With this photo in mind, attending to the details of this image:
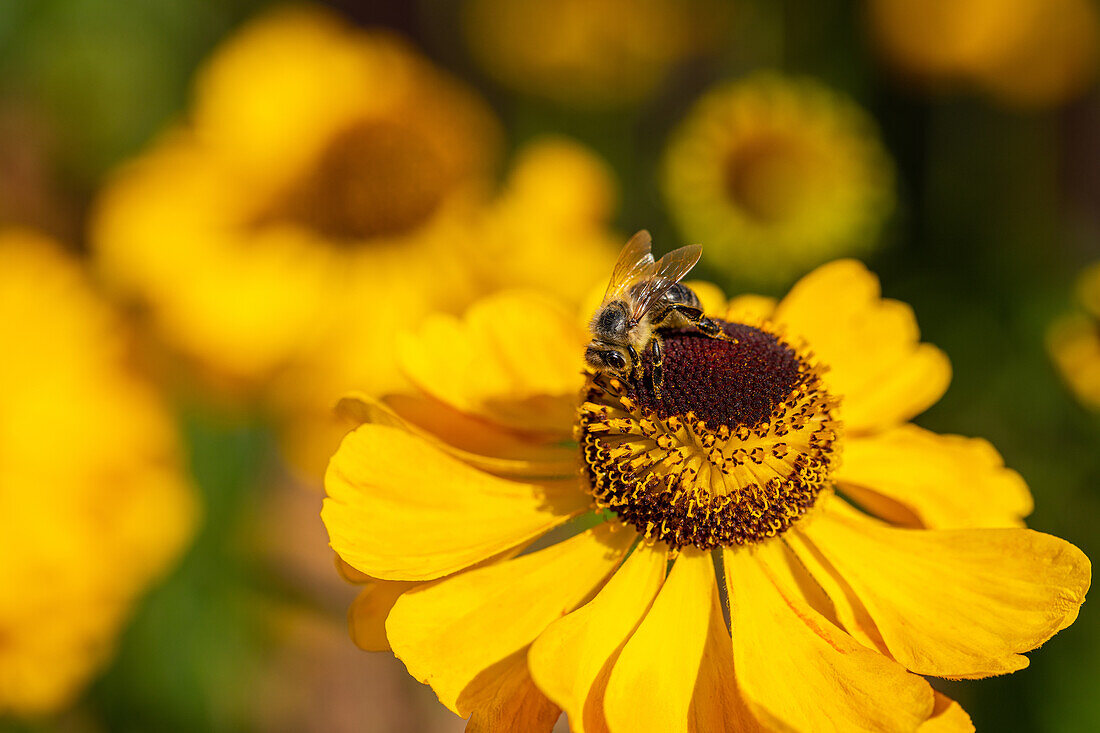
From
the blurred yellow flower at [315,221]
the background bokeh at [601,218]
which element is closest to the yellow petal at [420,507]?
the background bokeh at [601,218]

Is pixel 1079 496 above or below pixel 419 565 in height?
below

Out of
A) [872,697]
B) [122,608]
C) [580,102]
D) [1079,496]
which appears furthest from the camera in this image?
[580,102]

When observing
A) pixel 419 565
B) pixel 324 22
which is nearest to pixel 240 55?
pixel 324 22

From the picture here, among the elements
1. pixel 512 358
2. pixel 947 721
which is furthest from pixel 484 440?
pixel 947 721

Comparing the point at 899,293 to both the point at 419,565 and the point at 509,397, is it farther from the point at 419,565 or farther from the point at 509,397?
the point at 419,565

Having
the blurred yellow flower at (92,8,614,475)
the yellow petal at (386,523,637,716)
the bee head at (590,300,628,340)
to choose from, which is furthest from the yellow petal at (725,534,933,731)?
the blurred yellow flower at (92,8,614,475)

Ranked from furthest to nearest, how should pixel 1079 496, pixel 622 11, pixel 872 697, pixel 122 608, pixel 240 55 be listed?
pixel 622 11, pixel 240 55, pixel 122 608, pixel 1079 496, pixel 872 697

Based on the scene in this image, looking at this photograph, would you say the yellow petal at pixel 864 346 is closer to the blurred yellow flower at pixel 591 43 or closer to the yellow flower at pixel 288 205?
the yellow flower at pixel 288 205
